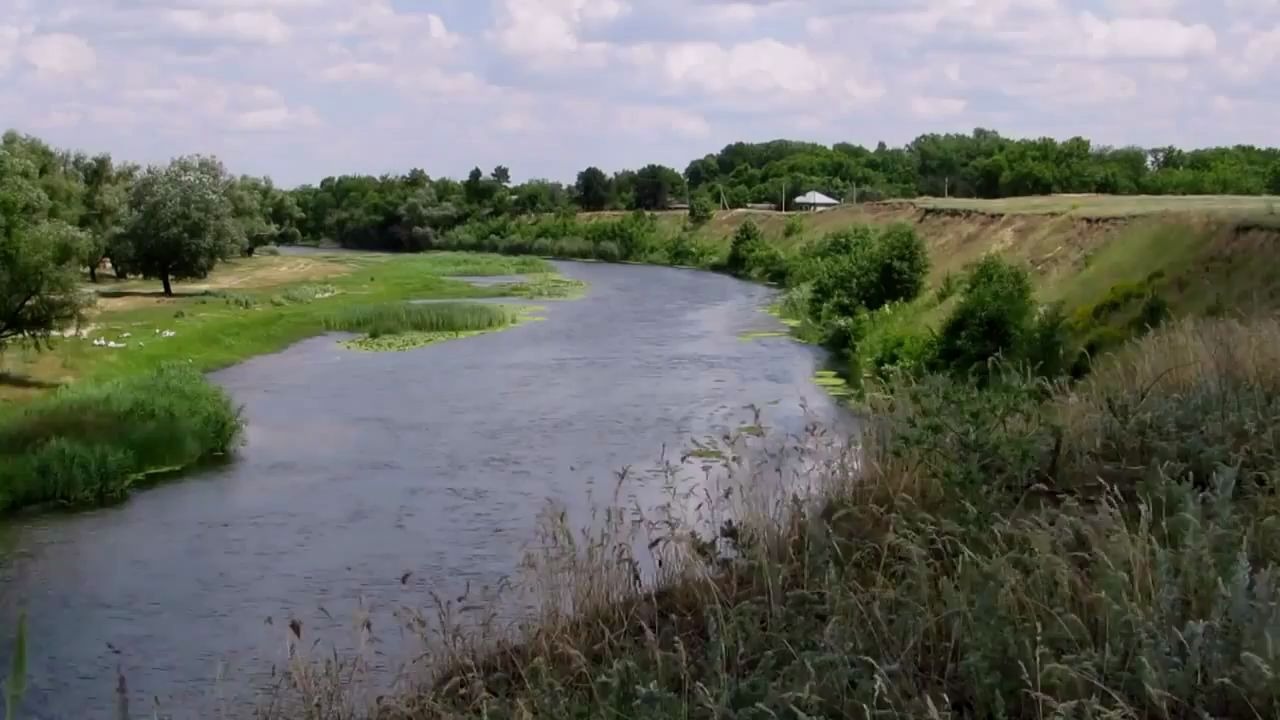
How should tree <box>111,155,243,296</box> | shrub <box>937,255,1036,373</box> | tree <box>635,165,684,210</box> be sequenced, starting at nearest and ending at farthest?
shrub <box>937,255,1036,373</box> → tree <box>111,155,243,296</box> → tree <box>635,165,684,210</box>

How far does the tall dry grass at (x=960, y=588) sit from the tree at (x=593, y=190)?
132084 mm

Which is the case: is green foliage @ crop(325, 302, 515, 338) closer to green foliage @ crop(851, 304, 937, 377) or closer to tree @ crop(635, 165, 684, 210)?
green foliage @ crop(851, 304, 937, 377)

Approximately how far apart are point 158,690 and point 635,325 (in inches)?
1406

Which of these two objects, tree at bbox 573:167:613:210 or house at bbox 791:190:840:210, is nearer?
house at bbox 791:190:840:210

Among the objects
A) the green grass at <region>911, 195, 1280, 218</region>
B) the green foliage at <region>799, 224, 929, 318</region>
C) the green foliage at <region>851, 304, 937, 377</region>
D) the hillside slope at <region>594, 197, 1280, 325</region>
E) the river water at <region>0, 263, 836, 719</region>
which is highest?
→ the green grass at <region>911, 195, 1280, 218</region>

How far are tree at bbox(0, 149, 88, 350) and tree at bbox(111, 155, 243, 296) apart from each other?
75.0 ft

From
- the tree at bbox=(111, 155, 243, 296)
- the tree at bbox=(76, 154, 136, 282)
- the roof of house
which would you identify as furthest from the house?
the tree at bbox=(111, 155, 243, 296)

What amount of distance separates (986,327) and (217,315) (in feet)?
92.7

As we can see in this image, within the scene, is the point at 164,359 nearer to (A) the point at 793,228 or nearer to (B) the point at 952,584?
(B) the point at 952,584

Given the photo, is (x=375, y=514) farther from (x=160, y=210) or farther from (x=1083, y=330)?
(x=160, y=210)

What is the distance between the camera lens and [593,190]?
474 feet

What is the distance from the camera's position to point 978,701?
693 centimetres

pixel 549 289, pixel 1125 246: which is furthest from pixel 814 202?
pixel 1125 246

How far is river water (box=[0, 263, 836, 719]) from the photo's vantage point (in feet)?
47.3
